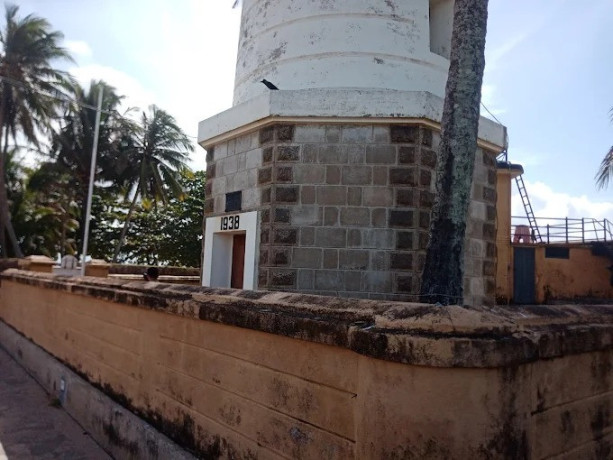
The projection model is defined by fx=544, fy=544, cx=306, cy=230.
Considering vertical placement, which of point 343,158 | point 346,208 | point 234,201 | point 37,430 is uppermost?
point 343,158

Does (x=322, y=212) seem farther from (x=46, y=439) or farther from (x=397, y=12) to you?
(x=46, y=439)

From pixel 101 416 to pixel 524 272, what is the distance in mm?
16836

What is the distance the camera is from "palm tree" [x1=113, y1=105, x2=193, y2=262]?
3269 cm

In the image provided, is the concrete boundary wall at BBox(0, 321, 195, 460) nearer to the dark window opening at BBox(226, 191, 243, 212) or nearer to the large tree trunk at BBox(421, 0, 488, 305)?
the large tree trunk at BBox(421, 0, 488, 305)

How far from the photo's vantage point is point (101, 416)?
5750 mm

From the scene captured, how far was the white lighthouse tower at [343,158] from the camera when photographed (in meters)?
6.31

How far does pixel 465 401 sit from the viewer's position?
7.22 feet

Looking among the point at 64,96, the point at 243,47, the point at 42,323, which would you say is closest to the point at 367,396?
the point at 243,47

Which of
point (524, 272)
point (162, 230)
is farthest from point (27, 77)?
point (524, 272)

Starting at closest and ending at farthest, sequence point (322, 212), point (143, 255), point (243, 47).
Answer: point (322, 212), point (243, 47), point (143, 255)

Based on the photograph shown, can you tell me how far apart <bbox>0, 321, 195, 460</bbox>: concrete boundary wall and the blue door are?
15.7m

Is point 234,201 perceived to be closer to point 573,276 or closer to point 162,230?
point 573,276

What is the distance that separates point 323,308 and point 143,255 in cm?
3600

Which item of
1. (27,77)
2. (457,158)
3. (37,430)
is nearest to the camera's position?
(457,158)
